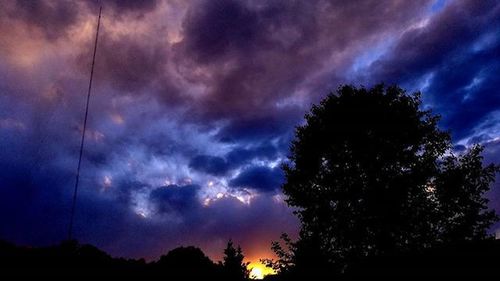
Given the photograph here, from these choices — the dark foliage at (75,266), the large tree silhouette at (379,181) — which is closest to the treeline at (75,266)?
the dark foliage at (75,266)

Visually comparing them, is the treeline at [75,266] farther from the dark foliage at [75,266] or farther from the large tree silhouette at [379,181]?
the large tree silhouette at [379,181]

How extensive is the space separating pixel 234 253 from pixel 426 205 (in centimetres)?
2031

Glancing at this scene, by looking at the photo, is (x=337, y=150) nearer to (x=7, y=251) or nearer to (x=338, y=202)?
(x=338, y=202)

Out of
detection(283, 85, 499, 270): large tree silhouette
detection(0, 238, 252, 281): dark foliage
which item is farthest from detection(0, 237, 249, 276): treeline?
detection(283, 85, 499, 270): large tree silhouette

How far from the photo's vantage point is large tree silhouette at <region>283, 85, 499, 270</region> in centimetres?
1742

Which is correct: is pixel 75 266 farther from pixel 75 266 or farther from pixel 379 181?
pixel 379 181

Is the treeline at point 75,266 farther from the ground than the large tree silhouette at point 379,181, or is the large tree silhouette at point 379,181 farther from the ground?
the large tree silhouette at point 379,181

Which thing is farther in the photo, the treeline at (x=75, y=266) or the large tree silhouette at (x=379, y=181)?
the large tree silhouette at (x=379, y=181)

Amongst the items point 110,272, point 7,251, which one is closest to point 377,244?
point 110,272

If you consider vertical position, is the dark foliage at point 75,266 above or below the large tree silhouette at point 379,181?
below

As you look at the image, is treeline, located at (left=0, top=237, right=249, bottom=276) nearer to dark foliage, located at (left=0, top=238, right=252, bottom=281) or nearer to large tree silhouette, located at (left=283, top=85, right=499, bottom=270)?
dark foliage, located at (left=0, top=238, right=252, bottom=281)

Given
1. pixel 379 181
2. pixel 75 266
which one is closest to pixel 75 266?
pixel 75 266

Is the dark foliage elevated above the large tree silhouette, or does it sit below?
below

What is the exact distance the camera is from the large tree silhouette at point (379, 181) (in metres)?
17.4
